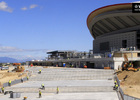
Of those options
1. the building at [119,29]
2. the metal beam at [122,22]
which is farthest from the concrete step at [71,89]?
the metal beam at [122,22]

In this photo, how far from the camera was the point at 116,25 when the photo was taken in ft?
A: 218

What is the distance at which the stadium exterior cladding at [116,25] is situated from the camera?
58.8 metres

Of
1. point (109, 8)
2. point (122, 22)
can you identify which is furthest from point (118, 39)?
point (109, 8)

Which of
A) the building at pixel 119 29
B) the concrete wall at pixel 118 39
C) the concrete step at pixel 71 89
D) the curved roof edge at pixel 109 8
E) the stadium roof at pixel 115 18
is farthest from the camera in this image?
the concrete wall at pixel 118 39

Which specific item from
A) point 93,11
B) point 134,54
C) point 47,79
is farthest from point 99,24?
point 47,79

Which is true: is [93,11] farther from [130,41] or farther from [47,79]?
[47,79]

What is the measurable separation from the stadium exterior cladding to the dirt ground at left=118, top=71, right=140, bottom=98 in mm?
24319

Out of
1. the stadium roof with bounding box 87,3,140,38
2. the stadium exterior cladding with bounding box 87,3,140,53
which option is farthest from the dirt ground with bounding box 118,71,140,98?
the stadium roof with bounding box 87,3,140,38

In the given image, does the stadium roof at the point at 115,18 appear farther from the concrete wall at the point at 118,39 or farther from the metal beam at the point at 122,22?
the concrete wall at the point at 118,39

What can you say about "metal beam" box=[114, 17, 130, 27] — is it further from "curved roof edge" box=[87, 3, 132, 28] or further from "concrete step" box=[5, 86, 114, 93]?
"concrete step" box=[5, 86, 114, 93]

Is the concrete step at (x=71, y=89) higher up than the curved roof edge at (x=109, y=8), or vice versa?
the curved roof edge at (x=109, y=8)

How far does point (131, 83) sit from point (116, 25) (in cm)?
3657

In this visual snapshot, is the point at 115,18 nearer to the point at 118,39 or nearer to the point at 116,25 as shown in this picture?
the point at 116,25

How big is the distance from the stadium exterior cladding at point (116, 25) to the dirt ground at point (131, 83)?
24.3 m
